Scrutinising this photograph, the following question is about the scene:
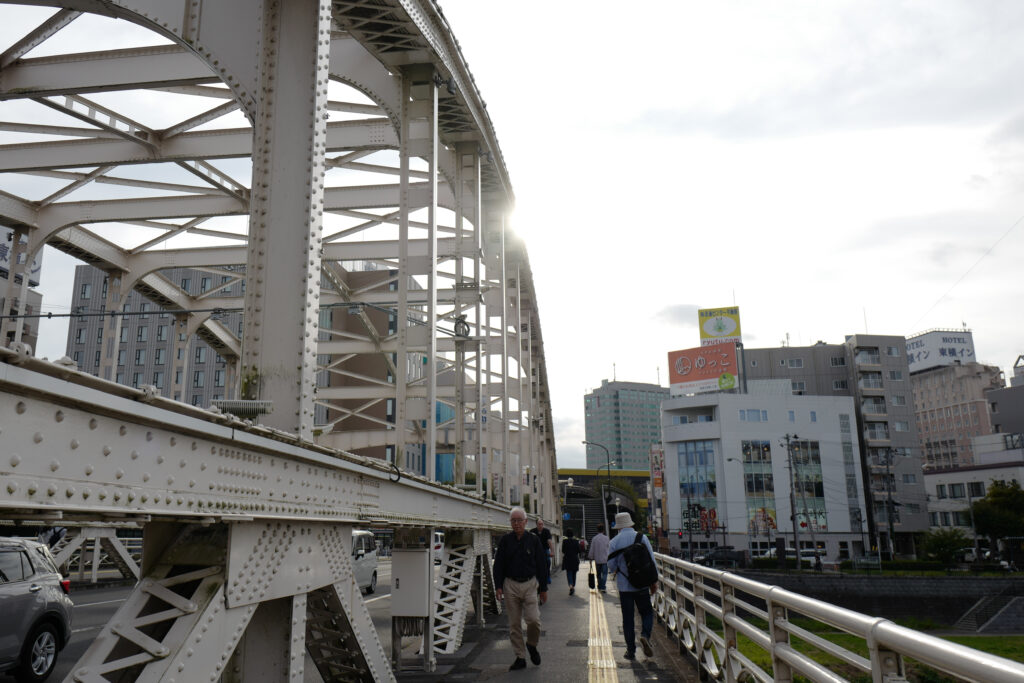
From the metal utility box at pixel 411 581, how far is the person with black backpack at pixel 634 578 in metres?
2.46

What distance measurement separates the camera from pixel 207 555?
3773 mm

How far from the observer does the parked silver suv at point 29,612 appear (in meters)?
7.80

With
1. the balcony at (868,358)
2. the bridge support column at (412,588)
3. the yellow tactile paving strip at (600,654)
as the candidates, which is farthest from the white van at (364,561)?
the balcony at (868,358)

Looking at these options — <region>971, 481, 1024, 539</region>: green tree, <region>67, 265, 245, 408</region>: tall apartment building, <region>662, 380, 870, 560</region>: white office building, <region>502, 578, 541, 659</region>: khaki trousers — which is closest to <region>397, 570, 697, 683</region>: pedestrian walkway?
<region>502, 578, 541, 659</region>: khaki trousers

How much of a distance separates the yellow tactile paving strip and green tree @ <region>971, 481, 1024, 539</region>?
6303 cm

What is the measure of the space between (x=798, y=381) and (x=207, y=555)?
292ft

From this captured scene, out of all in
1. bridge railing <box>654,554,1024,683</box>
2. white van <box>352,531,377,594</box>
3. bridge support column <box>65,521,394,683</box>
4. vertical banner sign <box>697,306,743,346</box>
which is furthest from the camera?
vertical banner sign <box>697,306,743,346</box>

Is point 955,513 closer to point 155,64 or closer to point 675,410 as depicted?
point 675,410

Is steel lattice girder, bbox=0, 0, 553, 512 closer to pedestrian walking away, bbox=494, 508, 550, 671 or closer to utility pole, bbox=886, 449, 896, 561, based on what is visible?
pedestrian walking away, bbox=494, 508, 550, 671

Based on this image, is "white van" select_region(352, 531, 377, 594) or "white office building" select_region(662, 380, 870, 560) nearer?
"white van" select_region(352, 531, 377, 594)

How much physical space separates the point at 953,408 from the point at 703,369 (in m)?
63.9

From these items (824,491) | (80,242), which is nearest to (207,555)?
(80,242)

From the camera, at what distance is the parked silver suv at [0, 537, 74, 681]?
7797 mm

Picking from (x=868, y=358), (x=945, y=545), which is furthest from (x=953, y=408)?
(x=945, y=545)
